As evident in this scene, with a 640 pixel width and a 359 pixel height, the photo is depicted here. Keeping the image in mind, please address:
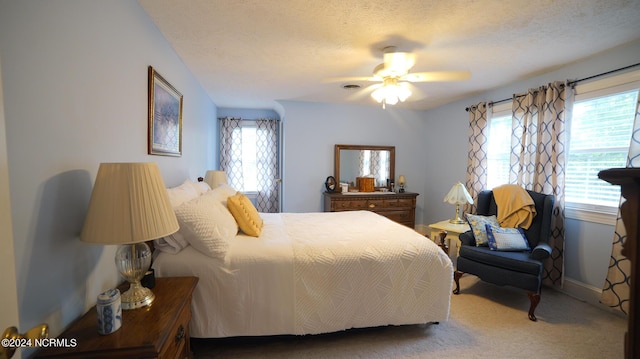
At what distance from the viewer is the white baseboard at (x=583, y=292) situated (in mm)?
2426

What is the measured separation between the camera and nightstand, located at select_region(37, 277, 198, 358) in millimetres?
948

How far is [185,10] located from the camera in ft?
5.86

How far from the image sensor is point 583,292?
2.55m

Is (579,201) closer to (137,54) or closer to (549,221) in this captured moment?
(549,221)

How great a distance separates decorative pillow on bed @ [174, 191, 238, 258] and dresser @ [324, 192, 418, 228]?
8.22 feet

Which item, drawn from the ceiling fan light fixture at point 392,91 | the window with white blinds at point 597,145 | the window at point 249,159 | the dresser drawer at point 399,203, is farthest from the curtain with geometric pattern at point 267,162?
the window with white blinds at point 597,145

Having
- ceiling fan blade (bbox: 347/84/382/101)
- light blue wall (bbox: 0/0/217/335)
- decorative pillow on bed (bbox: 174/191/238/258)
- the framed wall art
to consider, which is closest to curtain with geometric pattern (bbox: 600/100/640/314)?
ceiling fan blade (bbox: 347/84/382/101)

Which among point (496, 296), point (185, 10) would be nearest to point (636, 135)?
point (496, 296)

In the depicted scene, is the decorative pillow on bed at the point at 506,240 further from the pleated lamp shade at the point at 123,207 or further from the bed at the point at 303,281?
the pleated lamp shade at the point at 123,207

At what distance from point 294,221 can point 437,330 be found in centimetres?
156

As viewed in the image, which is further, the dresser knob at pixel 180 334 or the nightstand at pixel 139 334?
the dresser knob at pixel 180 334

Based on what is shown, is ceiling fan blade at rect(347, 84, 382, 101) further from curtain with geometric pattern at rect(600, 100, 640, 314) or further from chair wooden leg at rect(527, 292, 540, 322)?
chair wooden leg at rect(527, 292, 540, 322)

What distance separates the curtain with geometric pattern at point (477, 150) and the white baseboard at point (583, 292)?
123 centimetres

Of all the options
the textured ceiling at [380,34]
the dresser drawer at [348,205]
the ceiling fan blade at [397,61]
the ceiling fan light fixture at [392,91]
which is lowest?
the dresser drawer at [348,205]
